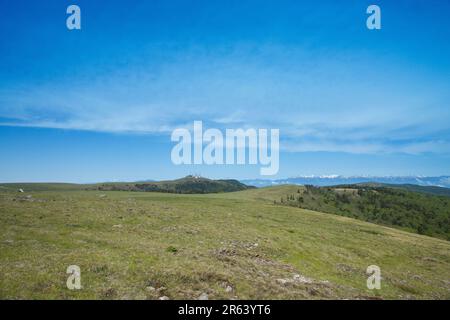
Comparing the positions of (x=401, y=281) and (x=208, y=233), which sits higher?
(x=208, y=233)

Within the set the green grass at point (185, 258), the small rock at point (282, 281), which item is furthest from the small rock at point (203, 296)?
the small rock at point (282, 281)

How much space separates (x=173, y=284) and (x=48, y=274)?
7.68m

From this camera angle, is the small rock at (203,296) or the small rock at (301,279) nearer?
the small rock at (203,296)

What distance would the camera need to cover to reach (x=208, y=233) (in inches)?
1319

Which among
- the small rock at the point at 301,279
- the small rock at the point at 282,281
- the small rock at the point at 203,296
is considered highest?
the small rock at the point at 203,296

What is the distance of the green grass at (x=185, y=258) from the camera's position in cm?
1705

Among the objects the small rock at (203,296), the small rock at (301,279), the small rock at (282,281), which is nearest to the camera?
the small rock at (203,296)

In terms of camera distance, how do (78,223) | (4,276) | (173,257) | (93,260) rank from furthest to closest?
(78,223) < (173,257) < (93,260) < (4,276)

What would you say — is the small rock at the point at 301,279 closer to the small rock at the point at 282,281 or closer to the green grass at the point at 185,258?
the green grass at the point at 185,258

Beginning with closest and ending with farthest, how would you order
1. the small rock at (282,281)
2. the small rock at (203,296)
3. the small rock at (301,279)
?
the small rock at (203,296)
the small rock at (282,281)
the small rock at (301,279)
